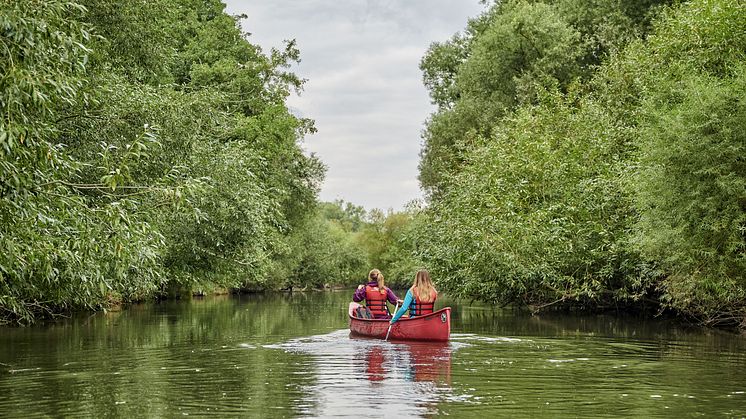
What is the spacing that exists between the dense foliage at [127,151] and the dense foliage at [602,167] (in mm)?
8438

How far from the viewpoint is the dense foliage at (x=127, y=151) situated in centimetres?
1160

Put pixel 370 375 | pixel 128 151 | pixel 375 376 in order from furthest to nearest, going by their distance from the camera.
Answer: pixel 370 375
pixel 375 376
pixel 128 151

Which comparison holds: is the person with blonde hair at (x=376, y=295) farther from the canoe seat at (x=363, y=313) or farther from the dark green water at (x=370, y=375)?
the dark green water at (x=370, y=375)

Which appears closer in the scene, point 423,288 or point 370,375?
point 370,375

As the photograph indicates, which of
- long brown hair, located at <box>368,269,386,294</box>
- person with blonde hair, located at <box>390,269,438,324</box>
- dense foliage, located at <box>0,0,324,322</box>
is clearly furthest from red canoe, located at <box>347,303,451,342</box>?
dense foliage, located at <box>0,0,324,322</box>

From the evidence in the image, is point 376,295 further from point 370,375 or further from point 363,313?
point 370,375

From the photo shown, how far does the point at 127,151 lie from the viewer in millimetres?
15570

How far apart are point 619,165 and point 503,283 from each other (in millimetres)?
6550

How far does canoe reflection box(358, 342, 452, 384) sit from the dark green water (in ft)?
0.11

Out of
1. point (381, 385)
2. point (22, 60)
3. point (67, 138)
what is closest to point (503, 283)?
point (67, 138)

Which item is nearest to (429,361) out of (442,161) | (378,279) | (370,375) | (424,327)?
(370,375)

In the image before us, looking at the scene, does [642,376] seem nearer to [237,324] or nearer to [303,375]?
[303,375]

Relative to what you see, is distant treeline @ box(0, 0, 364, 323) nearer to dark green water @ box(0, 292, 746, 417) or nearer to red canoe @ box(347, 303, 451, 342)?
dark green water @ box(0, 292, 746, 417)

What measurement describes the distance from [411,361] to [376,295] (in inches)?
261
